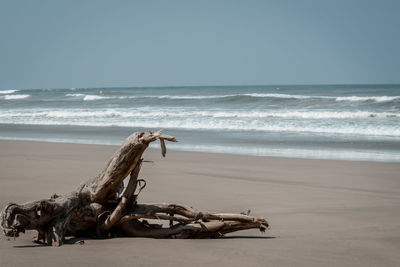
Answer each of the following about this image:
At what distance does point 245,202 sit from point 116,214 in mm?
2865

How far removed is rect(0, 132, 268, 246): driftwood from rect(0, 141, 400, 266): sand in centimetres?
17

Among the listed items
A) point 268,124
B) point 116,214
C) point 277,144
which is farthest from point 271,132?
point 116,214

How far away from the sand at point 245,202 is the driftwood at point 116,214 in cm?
17

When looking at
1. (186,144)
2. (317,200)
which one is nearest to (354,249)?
(317,200)

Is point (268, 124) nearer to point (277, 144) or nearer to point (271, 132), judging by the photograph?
point (271, 132)

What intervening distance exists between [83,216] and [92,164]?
6256mm

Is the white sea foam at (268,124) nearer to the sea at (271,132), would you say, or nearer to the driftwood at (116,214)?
the sea at (271,132)

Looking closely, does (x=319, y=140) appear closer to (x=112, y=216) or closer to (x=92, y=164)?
(x=92, y=164)

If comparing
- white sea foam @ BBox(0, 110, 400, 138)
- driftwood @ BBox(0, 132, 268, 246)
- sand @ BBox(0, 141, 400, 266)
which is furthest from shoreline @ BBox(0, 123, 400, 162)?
driftwood @ BBox(0, 132, 268, 246)

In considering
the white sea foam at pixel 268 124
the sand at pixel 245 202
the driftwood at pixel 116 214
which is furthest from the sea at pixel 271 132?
the driftwood at pixel 116 214

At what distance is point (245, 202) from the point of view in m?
7.37

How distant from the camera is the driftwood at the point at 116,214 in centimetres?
464

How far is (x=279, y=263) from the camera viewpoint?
4.27 m

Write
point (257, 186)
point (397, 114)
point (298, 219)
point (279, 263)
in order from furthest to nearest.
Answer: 1. point (397, 114)
2. point (257, 186)
3. point (298, 219)
4. point (279, 263)
